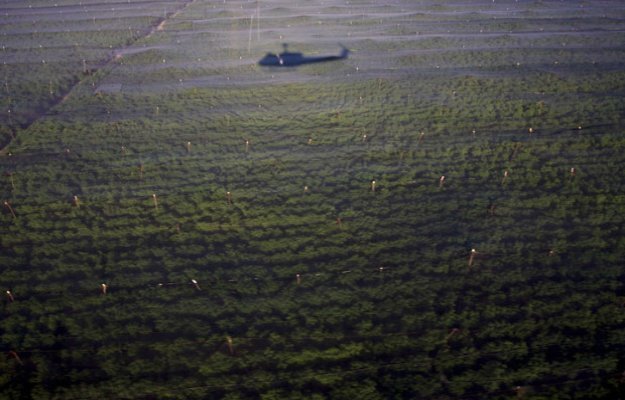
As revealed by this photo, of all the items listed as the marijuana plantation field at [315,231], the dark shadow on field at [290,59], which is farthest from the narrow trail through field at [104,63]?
the dark shadow on field at [290,59]

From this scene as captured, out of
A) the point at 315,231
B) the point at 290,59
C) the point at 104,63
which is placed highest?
the point at 290,59

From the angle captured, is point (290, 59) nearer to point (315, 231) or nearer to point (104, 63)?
point (104, 63)

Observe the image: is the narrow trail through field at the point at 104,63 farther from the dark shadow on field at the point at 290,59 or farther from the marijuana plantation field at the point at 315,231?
the dark shadow on field at the point at 290,59

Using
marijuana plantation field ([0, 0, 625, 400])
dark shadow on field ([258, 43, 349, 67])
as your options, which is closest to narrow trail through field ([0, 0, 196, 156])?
marijuana plantation field ([0, 0, 625, 400])

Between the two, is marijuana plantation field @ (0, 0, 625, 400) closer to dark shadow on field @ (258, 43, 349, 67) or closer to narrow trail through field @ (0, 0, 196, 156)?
narrow trail through field @ (0, 0, 196, 156)

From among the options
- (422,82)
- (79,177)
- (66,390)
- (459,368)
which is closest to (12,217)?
(79,177)

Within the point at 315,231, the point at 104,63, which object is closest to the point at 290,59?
the point at 104,63
